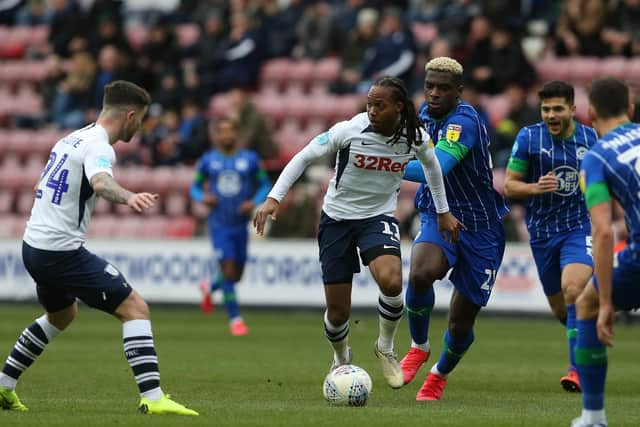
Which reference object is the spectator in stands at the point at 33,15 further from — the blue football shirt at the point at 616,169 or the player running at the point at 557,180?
the blue football shirt at the point at 616,169

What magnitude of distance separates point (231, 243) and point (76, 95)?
32.8 ft

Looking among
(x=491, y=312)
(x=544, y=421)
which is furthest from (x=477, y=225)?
(x=491, y=312)

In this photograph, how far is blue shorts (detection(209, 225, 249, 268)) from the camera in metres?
18.8

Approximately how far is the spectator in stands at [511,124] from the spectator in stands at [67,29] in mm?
10391

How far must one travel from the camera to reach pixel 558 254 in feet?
36.8

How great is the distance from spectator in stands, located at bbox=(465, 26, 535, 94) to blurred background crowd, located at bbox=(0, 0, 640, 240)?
2 centimetres

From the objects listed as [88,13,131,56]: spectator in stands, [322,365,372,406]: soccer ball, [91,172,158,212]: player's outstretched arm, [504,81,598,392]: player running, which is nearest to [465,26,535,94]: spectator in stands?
[88,13,131,56]: spectator in stands

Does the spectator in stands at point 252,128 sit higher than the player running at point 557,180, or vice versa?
the player running at point 557,180

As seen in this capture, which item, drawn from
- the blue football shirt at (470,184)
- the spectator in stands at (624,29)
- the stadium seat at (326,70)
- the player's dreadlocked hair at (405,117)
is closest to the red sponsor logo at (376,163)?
the player's dreadlocked hair at (405,117)

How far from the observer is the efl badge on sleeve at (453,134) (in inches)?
415

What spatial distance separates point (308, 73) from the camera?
86.3 ft

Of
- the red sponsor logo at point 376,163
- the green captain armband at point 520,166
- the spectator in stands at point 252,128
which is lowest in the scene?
the spectator in stands at point 252,128

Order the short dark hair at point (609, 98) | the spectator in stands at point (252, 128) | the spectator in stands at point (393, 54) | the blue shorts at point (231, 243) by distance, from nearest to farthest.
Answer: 1. the short dark hair at point (609, 98)
2. the blue shorts at point (231, 243)
3. the spectator in stands at point (252, 128)
4. the spectator in stands at point (393, 54)

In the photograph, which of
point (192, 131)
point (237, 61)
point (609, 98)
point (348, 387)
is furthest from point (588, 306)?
point (237, 61)
